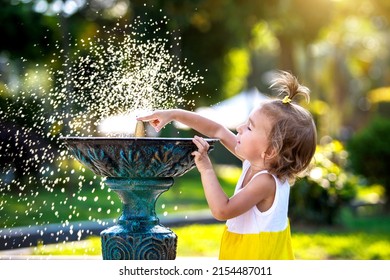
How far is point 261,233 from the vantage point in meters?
3.66

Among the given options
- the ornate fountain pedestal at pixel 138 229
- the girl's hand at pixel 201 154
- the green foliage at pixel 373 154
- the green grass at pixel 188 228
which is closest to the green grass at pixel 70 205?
the green grass at pixel 188 228

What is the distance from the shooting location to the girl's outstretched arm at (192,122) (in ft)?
13.2

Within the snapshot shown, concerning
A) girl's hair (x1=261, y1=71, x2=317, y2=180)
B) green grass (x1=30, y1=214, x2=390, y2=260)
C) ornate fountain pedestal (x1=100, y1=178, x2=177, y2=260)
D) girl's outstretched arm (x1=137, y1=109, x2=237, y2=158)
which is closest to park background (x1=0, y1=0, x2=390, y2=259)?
green grass (x1=30, y1=214, x2=390, y2=260)

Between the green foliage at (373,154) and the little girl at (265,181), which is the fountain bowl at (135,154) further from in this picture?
the green foliage at (373,154)

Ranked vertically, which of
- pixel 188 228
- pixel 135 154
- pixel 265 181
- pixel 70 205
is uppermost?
pixel 70 205

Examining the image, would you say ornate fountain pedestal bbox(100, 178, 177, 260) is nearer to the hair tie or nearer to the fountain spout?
the fountain spout

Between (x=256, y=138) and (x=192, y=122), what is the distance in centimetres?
49

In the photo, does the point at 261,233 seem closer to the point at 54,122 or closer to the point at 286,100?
the point at 286,100

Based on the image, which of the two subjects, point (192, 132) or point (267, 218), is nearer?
point (267, 218)

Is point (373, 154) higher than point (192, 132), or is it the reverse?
point (192, 132)

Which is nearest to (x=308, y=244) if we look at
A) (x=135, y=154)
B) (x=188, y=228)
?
(x=188, y=228)

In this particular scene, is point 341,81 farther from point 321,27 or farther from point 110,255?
point 110,255
